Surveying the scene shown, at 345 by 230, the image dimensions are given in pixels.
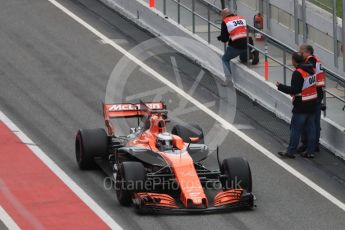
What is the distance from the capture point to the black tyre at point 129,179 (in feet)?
64.2

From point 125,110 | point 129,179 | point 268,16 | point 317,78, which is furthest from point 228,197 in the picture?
point 268,16

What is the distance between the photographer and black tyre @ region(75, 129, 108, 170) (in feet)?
70.5

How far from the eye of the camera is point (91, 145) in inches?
846

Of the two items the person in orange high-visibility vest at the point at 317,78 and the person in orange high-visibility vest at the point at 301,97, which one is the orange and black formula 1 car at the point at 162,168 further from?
the person in orange high-visibility vest at the point at 317,78

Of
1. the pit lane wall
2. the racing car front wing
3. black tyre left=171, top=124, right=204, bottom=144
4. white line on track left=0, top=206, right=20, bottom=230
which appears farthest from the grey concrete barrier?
white line on track left=0, top=206, right=20, bottom=230

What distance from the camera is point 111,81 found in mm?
27047

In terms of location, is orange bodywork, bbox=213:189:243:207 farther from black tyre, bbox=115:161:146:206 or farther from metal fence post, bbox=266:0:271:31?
metal fence post, bbox=266:0:271:31

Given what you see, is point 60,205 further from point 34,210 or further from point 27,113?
point 27,113

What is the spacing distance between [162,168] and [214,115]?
5.56 m

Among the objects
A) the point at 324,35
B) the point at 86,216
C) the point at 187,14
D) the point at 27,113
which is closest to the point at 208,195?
the point at 86,216

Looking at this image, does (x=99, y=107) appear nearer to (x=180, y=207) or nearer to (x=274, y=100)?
(x=274, y=100)

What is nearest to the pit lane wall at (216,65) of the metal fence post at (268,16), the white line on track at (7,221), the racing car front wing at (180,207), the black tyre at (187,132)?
the metal fence post at (268,16)

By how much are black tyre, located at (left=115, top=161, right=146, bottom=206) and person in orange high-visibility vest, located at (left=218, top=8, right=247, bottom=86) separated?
783 centimetres

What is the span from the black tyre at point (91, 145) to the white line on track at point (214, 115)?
3.52 m
